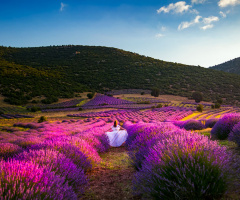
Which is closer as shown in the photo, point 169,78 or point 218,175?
point 218,175

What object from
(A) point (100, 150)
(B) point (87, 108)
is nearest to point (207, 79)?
(B) point (87, 108)

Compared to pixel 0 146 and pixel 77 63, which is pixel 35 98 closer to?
pixel 0 146

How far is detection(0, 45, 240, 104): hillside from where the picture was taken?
4225 centimetres

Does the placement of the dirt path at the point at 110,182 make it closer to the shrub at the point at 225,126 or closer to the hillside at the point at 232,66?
the shrub at the point at 225,126

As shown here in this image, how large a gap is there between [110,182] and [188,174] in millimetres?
1998

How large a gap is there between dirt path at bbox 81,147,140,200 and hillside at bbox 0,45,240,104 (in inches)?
1301

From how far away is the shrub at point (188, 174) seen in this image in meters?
2.31

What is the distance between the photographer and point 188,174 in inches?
94.6

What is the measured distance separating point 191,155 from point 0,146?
4804 mm

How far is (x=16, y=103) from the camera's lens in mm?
32031

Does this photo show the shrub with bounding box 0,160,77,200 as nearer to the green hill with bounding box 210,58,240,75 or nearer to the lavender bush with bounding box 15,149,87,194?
the lavender bush with bounding box 15,149,87,194

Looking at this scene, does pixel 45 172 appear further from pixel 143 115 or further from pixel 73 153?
pixel 143 115

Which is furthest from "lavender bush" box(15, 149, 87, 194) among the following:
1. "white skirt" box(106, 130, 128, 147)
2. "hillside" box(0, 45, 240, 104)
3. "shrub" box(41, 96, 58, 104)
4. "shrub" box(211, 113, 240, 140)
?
"shrub" box(41, 96, 58, 104)

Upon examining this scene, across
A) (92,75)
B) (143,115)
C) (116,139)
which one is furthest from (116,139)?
(92,75)
